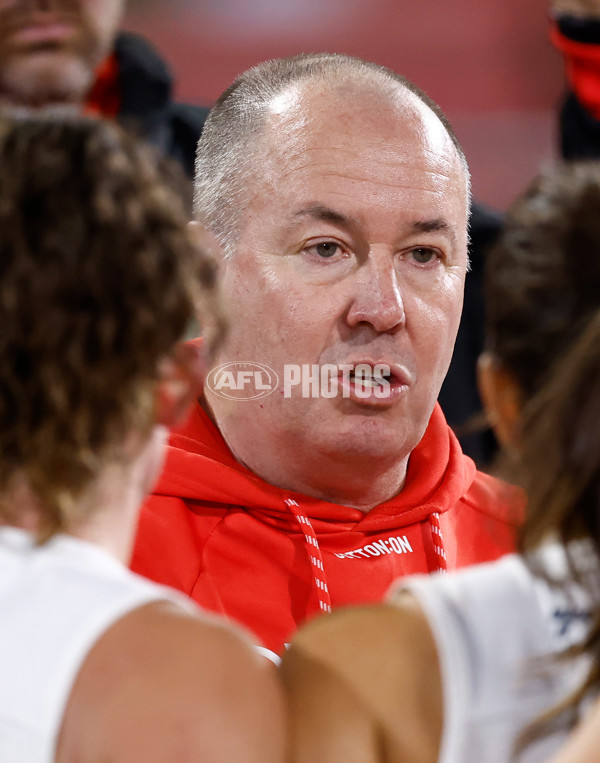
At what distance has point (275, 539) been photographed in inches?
58.1

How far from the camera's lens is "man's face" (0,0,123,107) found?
84.4 inches

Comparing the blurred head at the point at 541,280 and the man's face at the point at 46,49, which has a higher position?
the blurred head at the point at 541,280

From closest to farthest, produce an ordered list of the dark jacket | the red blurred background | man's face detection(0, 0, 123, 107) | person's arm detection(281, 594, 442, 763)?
person's arm detection(281, 594, 442, 763) → man's face detection(0, 0, 123, 107) → the dark jacket → the red blurred background

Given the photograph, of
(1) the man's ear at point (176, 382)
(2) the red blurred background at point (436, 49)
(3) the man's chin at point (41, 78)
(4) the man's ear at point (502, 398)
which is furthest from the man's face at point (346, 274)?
(2) the red blurred background at point (436, 49)

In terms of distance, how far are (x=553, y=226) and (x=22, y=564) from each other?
1.57ft

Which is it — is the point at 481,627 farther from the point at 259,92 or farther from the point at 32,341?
the point at 259,92

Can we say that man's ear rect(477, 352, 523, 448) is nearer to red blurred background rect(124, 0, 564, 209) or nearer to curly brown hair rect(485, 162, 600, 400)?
curly brown hair rect(485, 162, 600, 400)

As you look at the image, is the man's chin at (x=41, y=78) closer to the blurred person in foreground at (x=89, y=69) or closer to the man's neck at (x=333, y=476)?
the blurred person in foreground at (x=89, y=69)

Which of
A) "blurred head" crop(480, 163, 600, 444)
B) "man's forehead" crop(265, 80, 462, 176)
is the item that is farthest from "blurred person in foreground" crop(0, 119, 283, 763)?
"man's forehead" crop(265, 80, 462, 176)

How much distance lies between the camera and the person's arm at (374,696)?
2.85ft

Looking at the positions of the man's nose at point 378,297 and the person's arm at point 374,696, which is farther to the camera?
the man's nose at point 378,297

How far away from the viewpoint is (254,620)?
1.41 meters

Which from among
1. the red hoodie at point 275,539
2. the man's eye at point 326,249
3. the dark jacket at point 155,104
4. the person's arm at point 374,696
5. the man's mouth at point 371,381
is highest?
the person's arm at point 374,696

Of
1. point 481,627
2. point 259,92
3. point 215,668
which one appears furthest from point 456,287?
point 215,668
